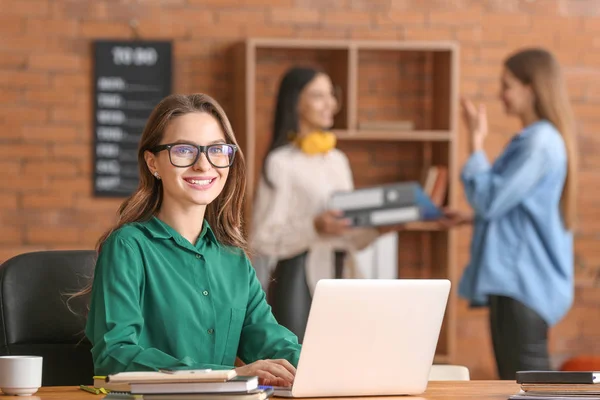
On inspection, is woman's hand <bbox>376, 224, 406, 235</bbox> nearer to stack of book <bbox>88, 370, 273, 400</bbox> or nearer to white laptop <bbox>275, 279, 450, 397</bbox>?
white laptop <bbox>275, 279, 450, 397</bbox>

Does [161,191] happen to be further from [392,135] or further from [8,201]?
[8,201]

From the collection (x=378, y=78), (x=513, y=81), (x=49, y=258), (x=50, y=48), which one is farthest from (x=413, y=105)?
(x=49, y=258)

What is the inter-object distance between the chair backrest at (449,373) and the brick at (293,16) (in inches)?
122

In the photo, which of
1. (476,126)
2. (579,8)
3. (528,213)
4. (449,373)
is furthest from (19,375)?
(579,8)

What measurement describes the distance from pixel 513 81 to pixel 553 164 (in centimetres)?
37

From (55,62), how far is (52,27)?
0.54 feet

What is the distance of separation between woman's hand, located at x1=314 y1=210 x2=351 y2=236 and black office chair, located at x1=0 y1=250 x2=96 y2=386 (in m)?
2.54

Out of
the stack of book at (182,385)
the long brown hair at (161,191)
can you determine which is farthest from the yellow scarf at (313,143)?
the stack of book at (182,385)

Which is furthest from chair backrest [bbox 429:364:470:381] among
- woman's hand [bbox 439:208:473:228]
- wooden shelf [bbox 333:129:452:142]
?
wooden shelf [bbox 333:129:452:142]

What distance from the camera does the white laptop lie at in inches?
65.2

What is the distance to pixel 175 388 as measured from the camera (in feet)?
5.01

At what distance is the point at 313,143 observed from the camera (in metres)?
4.67

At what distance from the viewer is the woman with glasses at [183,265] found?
6.17 ft

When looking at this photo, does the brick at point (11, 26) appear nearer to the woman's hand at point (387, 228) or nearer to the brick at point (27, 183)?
the brick at point (27, 183)
